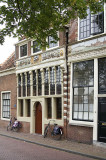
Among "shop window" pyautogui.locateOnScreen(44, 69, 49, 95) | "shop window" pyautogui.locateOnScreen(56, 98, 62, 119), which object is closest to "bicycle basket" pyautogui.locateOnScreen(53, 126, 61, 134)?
"shop window" pyautogui.locateOnScreen(56, 98, 62, 119)

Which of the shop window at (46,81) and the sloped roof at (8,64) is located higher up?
the sloped roof at (8,64)

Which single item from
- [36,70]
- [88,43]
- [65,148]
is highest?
[88,43]

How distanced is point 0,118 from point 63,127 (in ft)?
31.0

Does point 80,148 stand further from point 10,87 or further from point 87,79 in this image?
point 10,87

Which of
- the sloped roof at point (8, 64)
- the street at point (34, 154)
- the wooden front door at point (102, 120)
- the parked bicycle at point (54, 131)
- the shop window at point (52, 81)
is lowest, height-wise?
the street at point (34, 154)

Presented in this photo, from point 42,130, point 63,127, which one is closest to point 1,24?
point 63,127

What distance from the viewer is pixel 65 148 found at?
12.4 meters

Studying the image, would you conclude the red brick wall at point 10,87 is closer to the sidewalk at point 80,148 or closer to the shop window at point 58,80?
the shop window at point 58,80

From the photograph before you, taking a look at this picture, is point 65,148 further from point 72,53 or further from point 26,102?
point 26,102

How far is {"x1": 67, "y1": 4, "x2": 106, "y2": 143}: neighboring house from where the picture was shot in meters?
12.9

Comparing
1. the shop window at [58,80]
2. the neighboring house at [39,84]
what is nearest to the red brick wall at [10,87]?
the neighboring house at [39,84]

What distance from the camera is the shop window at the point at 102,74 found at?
42.1ft

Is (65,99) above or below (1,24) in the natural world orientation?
below

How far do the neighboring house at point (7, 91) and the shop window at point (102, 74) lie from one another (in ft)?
30.8
